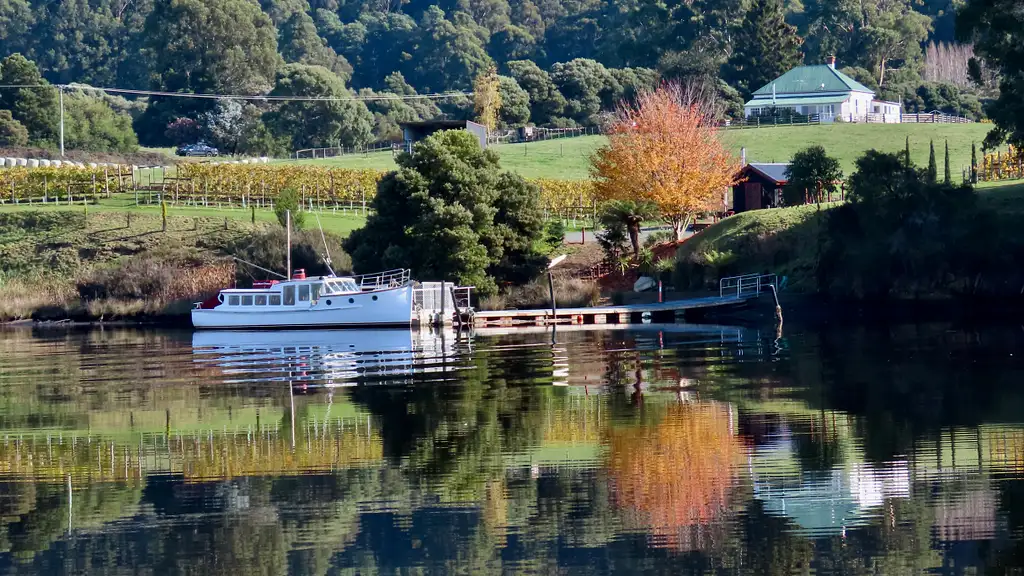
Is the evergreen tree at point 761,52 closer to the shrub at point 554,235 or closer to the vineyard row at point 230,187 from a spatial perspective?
the vineyard row at point 230,187

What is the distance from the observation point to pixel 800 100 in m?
132

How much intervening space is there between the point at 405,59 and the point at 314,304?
122 meters

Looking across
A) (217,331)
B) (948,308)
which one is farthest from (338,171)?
(948,308)

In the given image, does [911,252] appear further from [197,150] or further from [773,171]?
[197,150]

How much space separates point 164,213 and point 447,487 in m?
61.8

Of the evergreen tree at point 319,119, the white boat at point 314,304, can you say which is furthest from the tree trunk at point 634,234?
the evergreen tree at point 319,119

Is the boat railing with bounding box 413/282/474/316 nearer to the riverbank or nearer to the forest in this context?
the riverbank

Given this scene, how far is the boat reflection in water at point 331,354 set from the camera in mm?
39000

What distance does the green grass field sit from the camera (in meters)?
108

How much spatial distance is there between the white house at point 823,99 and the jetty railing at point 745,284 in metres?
66.9

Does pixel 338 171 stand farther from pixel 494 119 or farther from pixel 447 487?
pixel 447 487

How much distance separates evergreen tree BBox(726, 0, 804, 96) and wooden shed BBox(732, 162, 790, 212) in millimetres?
63583

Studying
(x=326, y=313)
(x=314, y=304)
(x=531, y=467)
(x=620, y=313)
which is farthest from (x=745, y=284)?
(x=531, y=467)

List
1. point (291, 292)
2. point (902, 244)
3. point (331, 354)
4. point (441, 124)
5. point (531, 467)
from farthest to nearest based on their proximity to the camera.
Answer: point (441, 124)
point (291, 292)
point (902, 244)
point (331, 354)
point (531, 467)
